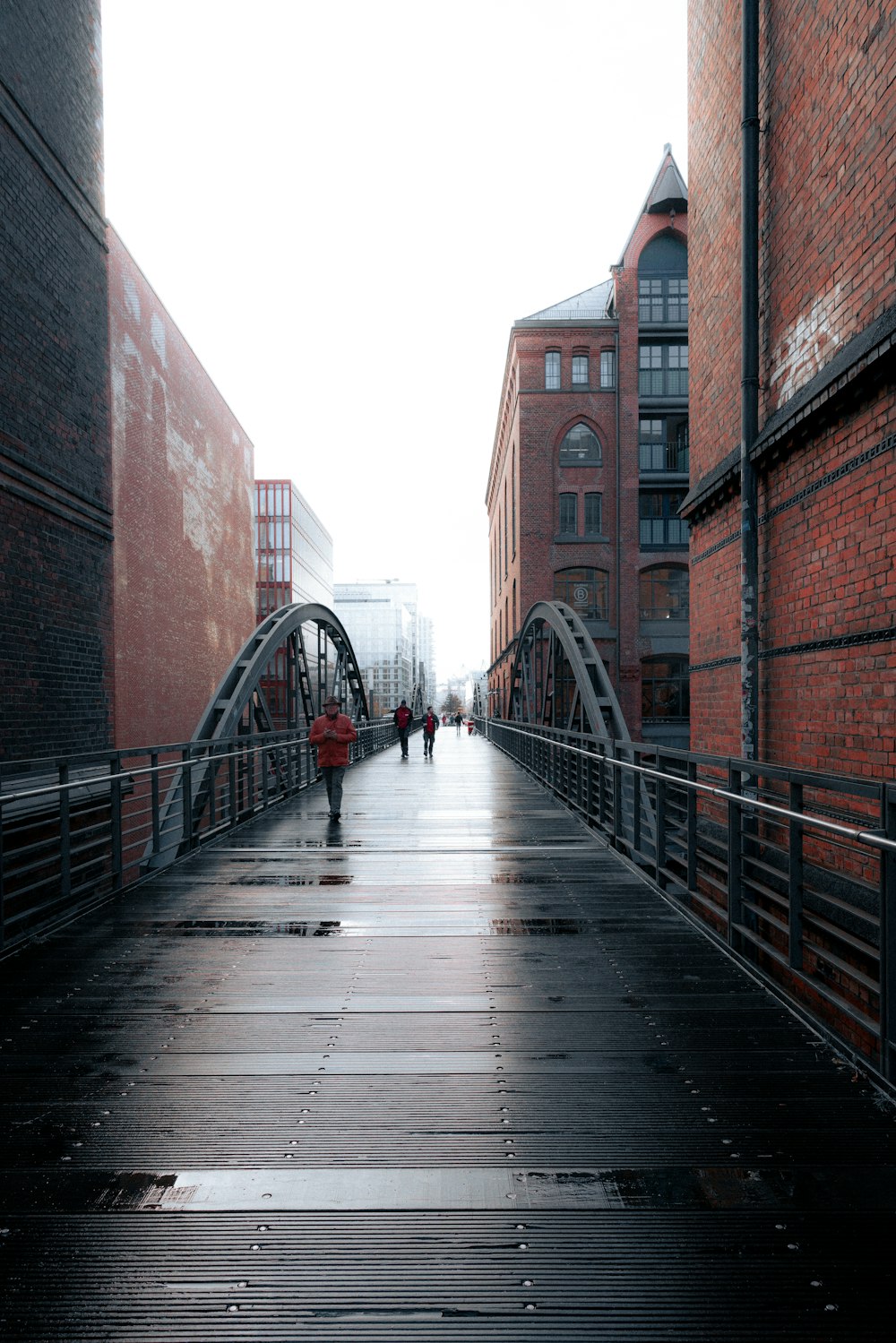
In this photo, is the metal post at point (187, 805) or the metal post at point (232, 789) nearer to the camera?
the metal post at point (187, 805)

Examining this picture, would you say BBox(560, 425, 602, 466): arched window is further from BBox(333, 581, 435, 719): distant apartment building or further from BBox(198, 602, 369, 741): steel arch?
BBox(333, 581, 435, 719): distant apartment building

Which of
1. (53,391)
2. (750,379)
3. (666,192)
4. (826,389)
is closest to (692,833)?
(826,389)

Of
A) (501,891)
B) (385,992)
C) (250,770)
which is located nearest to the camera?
(385,992)

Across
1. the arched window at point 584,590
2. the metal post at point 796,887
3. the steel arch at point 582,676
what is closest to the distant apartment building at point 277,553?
the arched window at point 584,590

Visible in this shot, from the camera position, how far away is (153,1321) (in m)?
1.99

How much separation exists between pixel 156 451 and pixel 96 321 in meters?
13.6

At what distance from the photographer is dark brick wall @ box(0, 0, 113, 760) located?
877 cm

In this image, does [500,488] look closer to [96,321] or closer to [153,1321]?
[96,321]

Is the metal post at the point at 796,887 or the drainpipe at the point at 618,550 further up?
the drainpipe at the point at 618,550

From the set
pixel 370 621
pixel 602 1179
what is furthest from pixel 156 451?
pixel 370 621

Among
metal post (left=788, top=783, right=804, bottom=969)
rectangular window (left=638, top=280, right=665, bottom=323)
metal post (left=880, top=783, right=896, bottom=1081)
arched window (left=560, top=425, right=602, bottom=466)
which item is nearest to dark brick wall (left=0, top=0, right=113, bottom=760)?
metal post (left=788, top=783, right=804, bottom=969)

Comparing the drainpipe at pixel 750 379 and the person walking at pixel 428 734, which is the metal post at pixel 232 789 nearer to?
the drainpipe at pixel 750 379

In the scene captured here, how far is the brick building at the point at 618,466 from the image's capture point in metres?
30.9

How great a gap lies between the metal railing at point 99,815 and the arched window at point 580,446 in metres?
20.6
